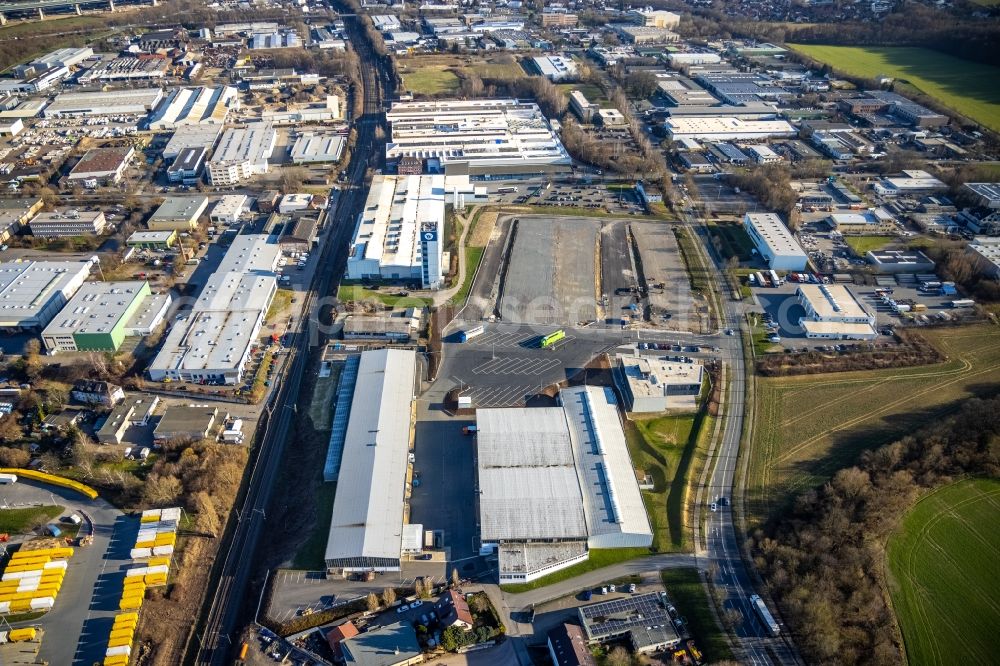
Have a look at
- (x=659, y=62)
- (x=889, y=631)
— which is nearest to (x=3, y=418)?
(x=889, y=631)

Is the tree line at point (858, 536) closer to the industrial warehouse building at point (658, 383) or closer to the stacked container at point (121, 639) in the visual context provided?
the industrial warehouse building at point (658, 383)

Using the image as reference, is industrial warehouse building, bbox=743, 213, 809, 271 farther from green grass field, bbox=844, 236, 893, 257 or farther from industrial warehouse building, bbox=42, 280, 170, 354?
industrial warehouse building, bbox=42, 280, 170, 354

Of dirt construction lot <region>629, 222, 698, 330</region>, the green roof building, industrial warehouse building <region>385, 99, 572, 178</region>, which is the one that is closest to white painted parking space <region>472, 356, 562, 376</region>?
dirt construction lot <region>629, 222, 698, 330</region>

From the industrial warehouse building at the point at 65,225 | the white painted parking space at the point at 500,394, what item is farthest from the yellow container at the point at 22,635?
the industrial warehouse building at the point at 65,225

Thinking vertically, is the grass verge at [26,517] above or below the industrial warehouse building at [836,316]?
below

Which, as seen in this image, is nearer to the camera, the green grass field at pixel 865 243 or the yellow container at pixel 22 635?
the yellow container at pixel 22 635

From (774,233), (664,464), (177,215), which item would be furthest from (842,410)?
(177,215)
